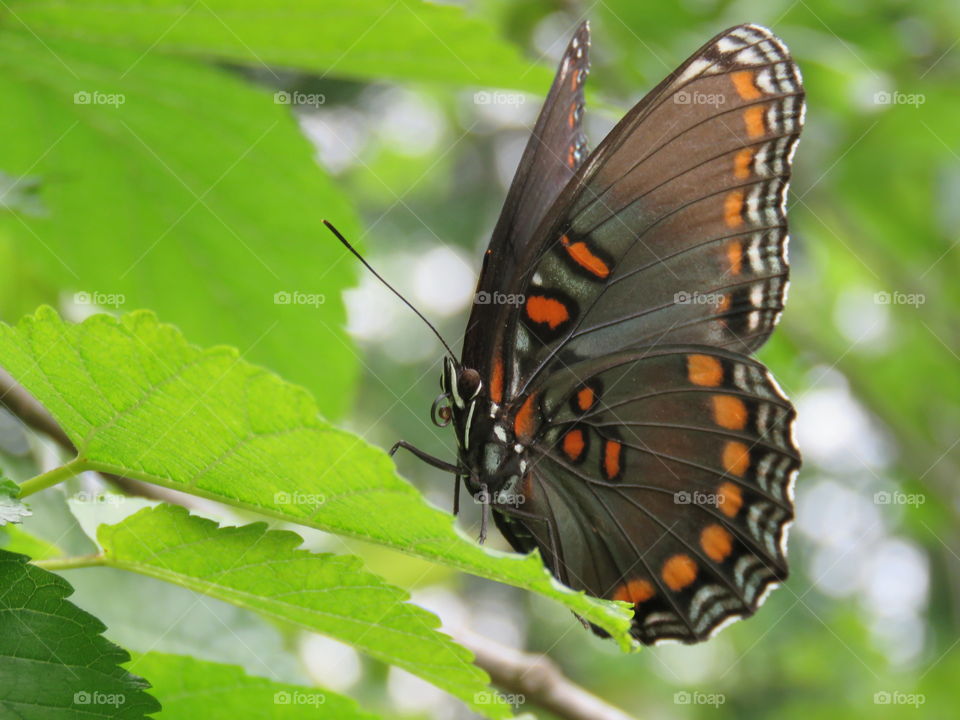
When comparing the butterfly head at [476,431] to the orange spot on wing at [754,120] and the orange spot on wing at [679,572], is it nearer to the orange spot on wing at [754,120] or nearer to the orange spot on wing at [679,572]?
the orange spot on wing at [679,572]

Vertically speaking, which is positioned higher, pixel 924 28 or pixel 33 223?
pixel 924 28

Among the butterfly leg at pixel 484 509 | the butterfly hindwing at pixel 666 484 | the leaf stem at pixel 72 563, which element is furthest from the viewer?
the butterfly hindwing at pixel 666 484

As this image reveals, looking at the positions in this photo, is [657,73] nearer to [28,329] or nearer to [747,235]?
[747,235]

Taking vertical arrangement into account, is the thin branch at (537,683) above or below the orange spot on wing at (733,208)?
below

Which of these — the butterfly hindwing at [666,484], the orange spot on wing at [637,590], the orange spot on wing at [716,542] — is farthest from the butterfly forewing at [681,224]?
the orange spot on wing at [637,590]

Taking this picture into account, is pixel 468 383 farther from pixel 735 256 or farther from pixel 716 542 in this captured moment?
pixel 716 542

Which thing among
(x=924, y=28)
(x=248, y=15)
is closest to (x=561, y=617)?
(x=924, y=28)

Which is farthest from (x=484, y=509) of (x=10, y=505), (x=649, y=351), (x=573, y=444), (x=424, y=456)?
(x=10, y=505)
